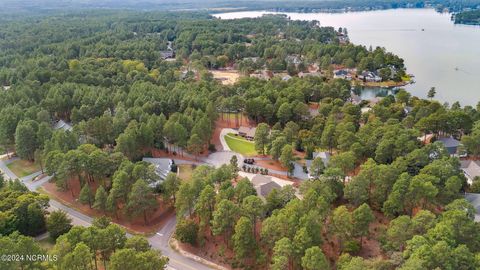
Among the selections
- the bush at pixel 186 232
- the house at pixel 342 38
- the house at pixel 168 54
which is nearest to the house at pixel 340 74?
the house at pixel 342 38

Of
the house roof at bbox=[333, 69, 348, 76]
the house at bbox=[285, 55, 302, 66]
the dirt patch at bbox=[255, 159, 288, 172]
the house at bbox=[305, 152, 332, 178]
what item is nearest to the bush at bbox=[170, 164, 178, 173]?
the dirt patch at bbox=[255, 159, 288, 172]

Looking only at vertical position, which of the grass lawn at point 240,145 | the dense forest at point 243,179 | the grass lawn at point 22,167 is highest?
the dense forest at point 243,179

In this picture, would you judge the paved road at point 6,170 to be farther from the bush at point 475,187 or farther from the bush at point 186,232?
the bush at point 475,187

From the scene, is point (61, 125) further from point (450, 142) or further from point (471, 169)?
point (471, 169)

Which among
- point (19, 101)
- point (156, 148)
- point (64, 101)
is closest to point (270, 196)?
point (156, 148)

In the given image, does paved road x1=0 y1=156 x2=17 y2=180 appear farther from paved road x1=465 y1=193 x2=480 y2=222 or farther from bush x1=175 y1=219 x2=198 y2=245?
paved road x1=465 y1=193 x2=480 y2=222

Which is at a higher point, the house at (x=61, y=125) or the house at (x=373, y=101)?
the house at (x=61, y=125)
